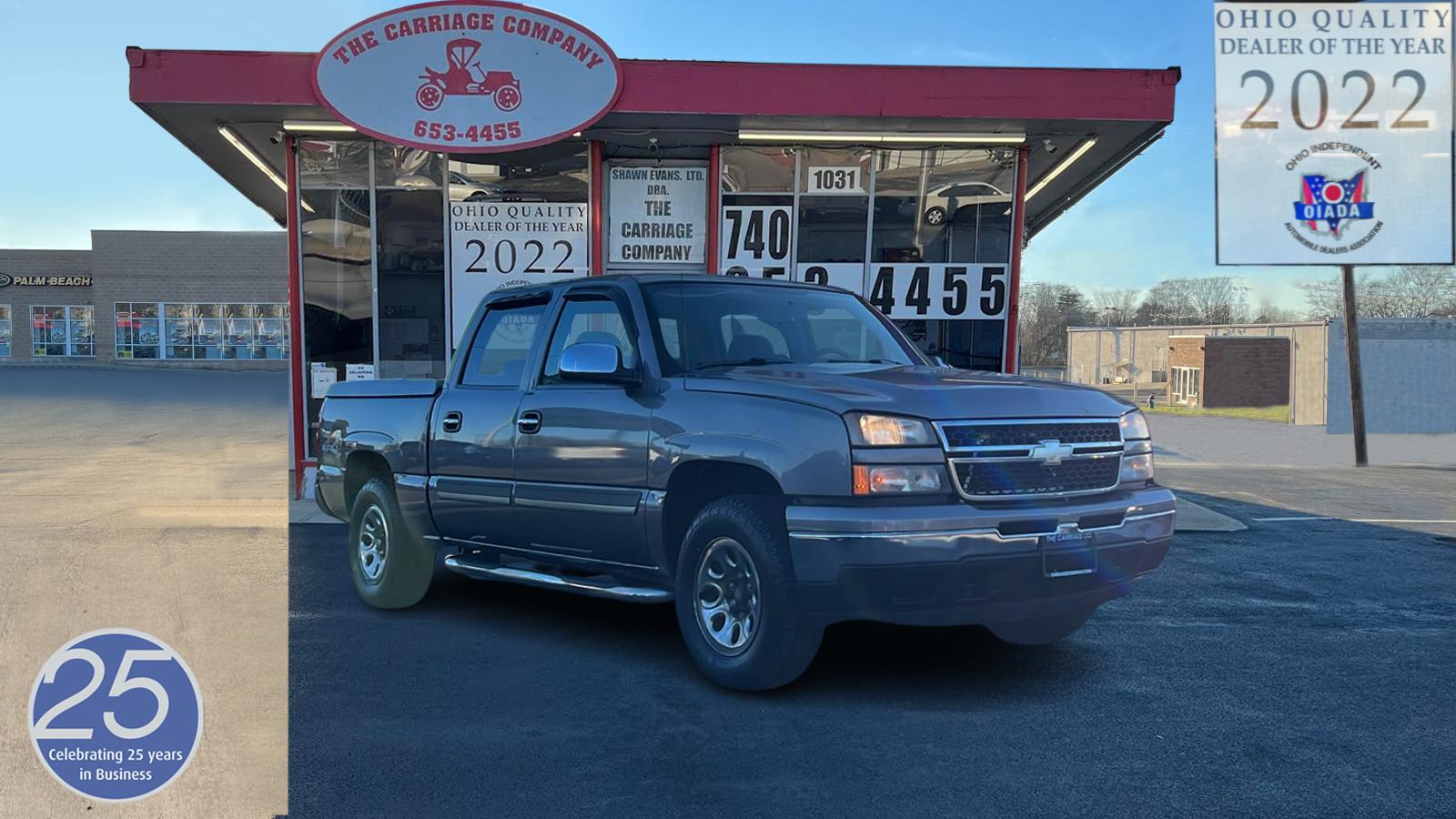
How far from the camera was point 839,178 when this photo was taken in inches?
502

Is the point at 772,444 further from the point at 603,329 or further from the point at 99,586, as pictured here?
the point at 99,586

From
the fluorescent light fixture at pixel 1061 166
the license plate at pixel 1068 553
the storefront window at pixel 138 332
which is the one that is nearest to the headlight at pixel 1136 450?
the license plate at pixel 1068 553

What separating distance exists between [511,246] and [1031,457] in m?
8.92

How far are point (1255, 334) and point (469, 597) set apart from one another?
166 ft

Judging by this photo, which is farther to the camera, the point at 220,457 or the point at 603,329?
the point at 220,457

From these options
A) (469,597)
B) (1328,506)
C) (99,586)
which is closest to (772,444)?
(469,597)

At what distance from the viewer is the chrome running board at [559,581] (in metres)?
5.59

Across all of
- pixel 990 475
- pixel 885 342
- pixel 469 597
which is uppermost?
pixel 885 342

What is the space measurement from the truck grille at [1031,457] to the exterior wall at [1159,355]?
36690mm

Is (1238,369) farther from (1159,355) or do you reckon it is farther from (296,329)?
(296,329)

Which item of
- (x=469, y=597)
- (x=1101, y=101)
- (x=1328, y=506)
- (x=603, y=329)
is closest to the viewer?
(x=603, y=329)

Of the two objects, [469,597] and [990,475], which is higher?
[990,475]

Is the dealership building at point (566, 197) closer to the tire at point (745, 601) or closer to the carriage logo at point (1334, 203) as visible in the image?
the tire at point (745, 601)

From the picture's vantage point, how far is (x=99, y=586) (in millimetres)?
7480
